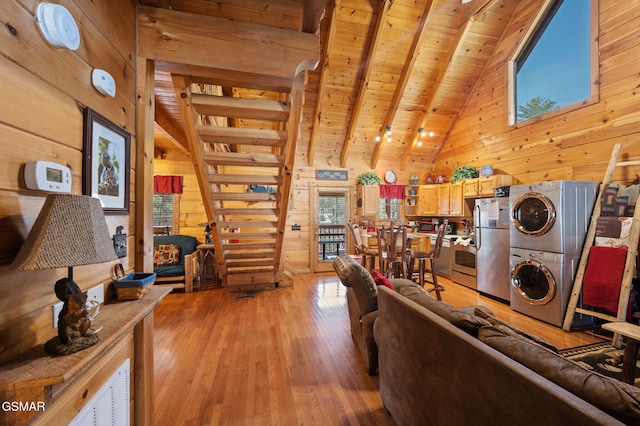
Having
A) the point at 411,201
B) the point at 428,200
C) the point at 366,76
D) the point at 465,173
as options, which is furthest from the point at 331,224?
the point at 366,76

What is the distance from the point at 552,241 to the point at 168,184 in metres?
6.41

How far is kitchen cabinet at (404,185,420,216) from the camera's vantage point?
6363 millimetres

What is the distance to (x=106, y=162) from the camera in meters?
1.20

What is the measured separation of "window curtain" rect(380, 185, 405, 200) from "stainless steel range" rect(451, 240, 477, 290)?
1.66 metres

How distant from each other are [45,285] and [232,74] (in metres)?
1.49

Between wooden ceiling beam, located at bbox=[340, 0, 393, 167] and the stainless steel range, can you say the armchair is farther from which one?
the stainless steel range

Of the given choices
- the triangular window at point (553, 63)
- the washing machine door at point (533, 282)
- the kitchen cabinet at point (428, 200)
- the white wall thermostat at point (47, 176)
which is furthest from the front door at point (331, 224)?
the white wall thermostat at point (47, 176)

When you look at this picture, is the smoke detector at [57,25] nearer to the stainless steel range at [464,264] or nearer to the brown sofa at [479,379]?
the brown sofa at [479,379]

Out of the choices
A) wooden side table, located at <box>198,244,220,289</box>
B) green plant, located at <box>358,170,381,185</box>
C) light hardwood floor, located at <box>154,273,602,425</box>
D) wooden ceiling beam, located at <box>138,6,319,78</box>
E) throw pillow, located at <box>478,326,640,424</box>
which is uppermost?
wooden ceiling beam, located at <box>138,6,319,78</box>

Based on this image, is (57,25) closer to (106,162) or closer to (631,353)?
(106,162)

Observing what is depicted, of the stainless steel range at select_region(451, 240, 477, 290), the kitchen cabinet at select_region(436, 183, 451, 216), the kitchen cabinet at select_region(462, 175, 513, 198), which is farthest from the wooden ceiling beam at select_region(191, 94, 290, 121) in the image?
the kitchen cabinet at select_region(436, 183, 451, 216)

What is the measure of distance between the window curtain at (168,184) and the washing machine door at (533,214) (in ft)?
19.5

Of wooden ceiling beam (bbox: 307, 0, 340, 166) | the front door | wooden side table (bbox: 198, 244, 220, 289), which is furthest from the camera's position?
the front door

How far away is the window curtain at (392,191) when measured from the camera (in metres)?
6.09
